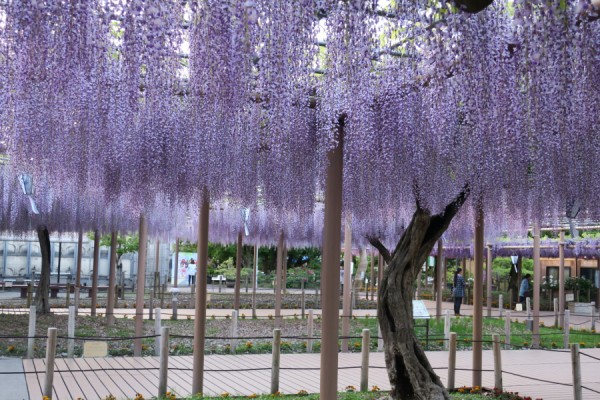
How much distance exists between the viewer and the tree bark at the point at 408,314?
5.58m

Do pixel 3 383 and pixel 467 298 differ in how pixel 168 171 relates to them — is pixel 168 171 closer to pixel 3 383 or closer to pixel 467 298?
pixel 3 383

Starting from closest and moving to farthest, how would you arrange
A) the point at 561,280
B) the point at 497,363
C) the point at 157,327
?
the point at 497,363 < the point at 157,327 < the point at 561,280

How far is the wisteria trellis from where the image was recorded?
331 cm

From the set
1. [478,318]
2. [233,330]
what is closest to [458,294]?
[233,330]

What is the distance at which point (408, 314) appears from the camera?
5.73 meters

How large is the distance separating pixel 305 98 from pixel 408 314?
231cm

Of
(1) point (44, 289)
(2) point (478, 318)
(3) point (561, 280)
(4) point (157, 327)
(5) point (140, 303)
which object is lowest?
(4) point (157, 327)

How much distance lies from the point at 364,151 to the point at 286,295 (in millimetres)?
16720

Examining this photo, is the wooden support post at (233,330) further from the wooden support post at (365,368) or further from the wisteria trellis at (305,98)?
the wooden support post at (365,368)

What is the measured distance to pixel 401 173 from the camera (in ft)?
18.7

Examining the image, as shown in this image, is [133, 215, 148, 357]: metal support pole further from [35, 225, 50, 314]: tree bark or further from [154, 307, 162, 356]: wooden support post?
[35, 225, 50, 314]: tree bark

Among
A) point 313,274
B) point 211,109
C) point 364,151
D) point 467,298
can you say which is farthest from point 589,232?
point 211,109

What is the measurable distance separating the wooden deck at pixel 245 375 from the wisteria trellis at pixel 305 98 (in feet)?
6.65

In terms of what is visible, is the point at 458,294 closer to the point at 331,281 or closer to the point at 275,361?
the point at 275,361
